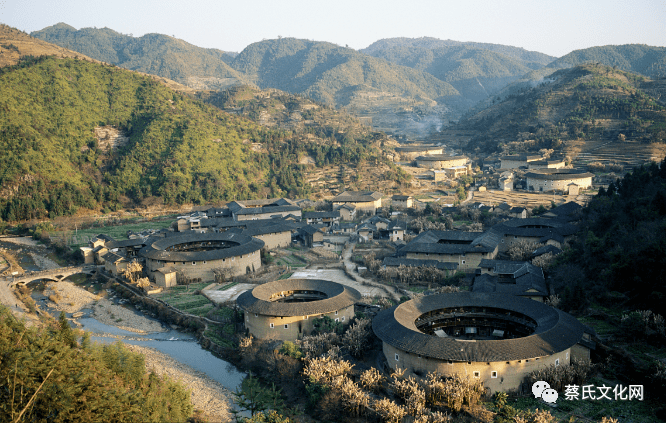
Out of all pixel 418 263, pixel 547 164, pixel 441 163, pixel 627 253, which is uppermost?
pixel 547 164

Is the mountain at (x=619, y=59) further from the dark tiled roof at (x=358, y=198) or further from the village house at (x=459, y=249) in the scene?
→ the village house at (x=459, y=249)

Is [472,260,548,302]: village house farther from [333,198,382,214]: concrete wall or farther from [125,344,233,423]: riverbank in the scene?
[333,198,382,214]: concrete wall

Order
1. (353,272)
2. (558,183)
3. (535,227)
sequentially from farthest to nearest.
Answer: (558,183), (535,227), (353,272)

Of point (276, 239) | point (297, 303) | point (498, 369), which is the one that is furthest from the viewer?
point (276, 239)

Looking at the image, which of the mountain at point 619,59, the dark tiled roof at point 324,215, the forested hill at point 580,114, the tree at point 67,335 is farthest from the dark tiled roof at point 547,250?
the mountain at point 619,59

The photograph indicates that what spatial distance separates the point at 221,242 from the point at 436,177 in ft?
155

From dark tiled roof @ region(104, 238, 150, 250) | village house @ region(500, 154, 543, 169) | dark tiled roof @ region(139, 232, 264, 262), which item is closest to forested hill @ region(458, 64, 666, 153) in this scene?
village house @ region(500, 154, 543, 169)

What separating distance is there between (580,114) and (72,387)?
96.5 metres

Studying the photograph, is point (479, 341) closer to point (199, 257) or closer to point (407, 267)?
point (407, 267)

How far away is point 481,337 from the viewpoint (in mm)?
24375

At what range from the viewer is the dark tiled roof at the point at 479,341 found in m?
18.8

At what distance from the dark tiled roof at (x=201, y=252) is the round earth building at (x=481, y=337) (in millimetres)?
19369

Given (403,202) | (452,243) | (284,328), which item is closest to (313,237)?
(452,243)

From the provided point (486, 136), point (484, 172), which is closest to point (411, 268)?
point (484, 172)
